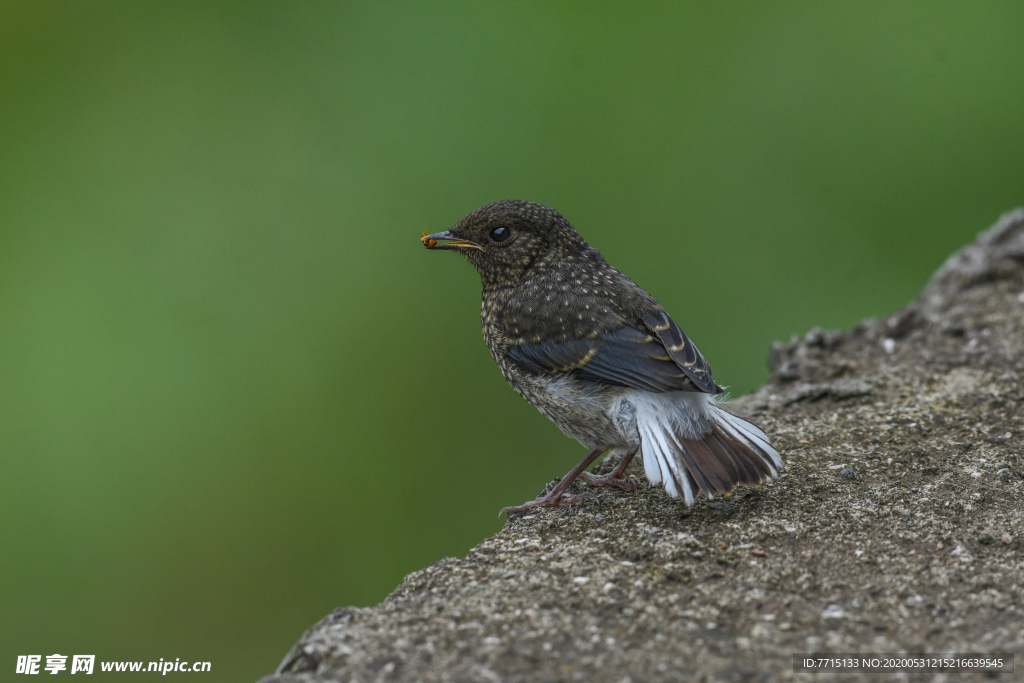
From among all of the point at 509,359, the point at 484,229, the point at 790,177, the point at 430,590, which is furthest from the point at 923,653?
the point at 790,177

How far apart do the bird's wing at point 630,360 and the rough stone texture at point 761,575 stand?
45 centimetres

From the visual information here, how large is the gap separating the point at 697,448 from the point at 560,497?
59 cm

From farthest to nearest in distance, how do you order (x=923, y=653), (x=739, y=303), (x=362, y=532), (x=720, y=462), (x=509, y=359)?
1. (x=739, y=303)
2. (x=362, y=532)
3. (x=509, y=359)
4. (x=720, y=462)
5. (x=923, y=653)

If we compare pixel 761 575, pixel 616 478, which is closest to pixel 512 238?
pixel 616 478

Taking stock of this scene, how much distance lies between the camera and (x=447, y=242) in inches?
163

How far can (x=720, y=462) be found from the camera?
3.14 meters

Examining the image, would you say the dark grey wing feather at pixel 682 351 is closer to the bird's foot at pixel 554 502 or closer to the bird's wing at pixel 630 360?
the bird's wing at pixel 630 360

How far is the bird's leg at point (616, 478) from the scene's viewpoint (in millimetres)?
3555

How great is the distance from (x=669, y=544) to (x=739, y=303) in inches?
154

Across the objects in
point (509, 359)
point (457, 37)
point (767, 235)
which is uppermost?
point (457, 37)

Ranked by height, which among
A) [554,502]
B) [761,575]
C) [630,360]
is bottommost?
[761,575]

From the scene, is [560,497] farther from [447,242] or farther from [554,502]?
[447,242]

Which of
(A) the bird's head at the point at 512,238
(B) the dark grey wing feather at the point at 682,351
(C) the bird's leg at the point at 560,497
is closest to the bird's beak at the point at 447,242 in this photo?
(A) the bird's head at the point at 512,238

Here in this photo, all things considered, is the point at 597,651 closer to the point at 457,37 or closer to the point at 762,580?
the point at 762,580
